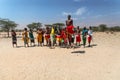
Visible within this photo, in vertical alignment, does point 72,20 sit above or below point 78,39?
above

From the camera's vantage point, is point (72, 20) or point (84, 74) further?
point (72, 20)

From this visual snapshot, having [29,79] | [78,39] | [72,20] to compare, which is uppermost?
[72,20]

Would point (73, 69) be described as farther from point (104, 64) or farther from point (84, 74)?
point (104, 64)

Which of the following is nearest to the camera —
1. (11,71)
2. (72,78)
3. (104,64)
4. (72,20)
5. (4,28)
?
(72,78)

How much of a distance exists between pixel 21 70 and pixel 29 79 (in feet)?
4.73

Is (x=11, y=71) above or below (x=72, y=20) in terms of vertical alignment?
below

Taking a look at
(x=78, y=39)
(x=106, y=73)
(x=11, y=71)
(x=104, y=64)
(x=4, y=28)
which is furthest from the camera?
(x=4, y=28)

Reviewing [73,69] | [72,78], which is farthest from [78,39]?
[72,78]

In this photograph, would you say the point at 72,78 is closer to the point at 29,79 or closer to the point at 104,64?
the point at 29,79

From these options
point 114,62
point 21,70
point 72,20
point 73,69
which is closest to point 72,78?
point 73,69

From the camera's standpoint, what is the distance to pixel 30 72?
28.2 ft

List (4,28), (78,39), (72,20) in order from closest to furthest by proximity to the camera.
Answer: (72,20) → (78,39) → (4,28)

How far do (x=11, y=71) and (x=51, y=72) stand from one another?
1.67 meters

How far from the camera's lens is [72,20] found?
44.5 feet
